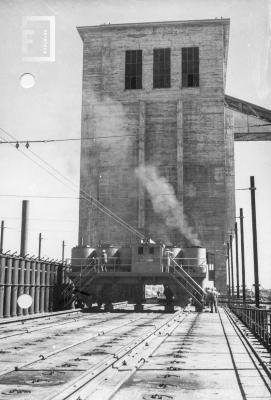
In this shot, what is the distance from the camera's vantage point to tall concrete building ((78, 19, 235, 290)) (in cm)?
4609

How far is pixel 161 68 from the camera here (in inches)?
1962

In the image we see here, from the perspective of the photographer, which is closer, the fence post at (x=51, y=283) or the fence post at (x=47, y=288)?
the fence post at (x=47, y=288)

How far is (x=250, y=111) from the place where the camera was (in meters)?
52.9

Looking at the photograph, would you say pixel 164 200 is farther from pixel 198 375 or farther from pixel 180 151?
pixel 198 375

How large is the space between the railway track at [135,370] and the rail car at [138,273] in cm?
1605

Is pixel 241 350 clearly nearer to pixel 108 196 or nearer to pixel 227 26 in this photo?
pixel 108 196

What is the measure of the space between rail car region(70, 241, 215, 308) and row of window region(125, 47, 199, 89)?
22.7 m

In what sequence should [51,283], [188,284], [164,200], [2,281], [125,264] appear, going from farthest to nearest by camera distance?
[164,200] < [125,264] < [188,284] < [51,283] < [2,281]

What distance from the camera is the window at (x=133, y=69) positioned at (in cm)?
4994

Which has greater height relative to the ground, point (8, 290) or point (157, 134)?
point (157, 134)

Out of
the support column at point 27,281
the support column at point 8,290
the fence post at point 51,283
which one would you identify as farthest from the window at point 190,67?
the support column at point 8,290

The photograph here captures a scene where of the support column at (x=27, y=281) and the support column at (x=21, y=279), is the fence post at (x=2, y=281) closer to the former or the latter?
the support column at (x=21, y=279)

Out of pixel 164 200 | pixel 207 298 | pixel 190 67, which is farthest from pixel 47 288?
pixel 190 67

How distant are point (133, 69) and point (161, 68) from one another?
9.45ft
